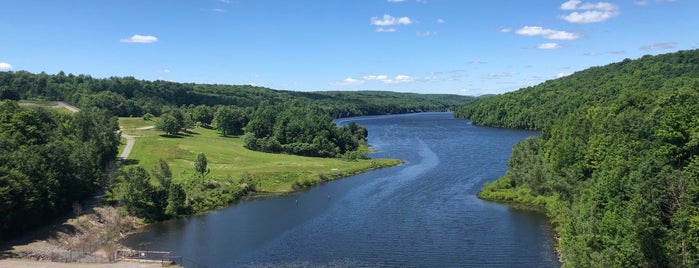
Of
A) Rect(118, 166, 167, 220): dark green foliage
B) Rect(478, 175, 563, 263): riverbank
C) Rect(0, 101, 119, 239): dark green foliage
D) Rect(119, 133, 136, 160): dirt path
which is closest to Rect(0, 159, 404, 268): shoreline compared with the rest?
Rect(118, 166, 167, 220): dark green foliage

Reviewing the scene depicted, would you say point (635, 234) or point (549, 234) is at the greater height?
point (635, 234)

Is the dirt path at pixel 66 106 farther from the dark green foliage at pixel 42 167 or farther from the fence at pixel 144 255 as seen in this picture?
the fence at pixel 144 255

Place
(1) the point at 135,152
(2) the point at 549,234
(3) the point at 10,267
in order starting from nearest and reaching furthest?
(3) the point at 10,267, (2) the point at 549,234, (1) the point at 135,152

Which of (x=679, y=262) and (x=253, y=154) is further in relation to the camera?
(x=253, y=154)

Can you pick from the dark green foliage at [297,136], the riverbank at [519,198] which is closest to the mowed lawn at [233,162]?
the dark green foliage at [297,136]

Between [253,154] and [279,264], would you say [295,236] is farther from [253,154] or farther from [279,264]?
[253,154]

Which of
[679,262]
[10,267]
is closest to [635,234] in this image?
[679,262]
